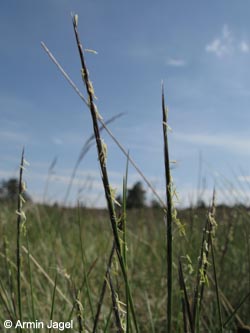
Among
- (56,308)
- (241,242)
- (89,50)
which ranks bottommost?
(56,308)

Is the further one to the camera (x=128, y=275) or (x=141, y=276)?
(x=141, y=276)

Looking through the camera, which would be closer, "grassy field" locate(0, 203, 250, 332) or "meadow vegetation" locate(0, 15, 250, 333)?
"meadow vegetation" locate(0, 15, 250, 333)

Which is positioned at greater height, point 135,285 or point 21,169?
point 21,169

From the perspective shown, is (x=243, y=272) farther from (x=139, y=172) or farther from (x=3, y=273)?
(x=139, y=172)

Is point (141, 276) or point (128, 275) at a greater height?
point (128, 275)

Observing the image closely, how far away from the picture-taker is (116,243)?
2.00 ft

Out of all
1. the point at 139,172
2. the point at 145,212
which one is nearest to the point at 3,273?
the point at 139,172

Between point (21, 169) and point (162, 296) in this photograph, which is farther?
point (162, 296)

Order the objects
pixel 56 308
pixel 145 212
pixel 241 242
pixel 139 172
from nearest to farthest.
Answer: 1. pixel 139 172
2. pixel 56 308
3. pixel 241 242
4. pixel 145 212

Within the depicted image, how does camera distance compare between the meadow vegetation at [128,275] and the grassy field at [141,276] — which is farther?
the grassy field at [141,276]

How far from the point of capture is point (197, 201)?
9.37 ft

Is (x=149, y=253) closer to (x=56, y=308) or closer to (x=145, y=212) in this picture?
(x=56, y=308)

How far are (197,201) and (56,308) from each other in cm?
121

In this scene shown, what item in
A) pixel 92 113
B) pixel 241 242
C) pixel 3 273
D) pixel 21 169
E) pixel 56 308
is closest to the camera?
pixel 92 113
